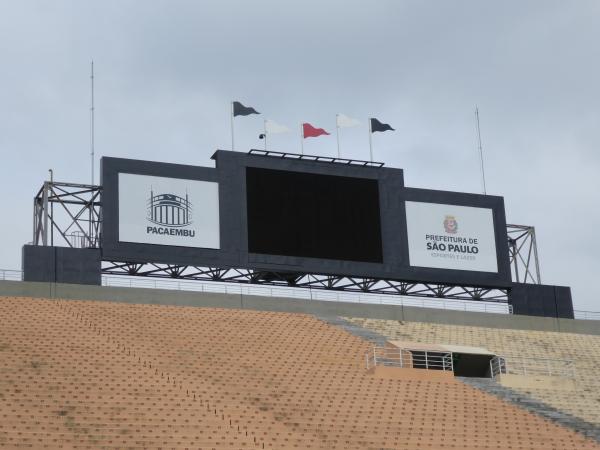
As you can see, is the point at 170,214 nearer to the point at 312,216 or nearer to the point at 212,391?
the point at 312,216

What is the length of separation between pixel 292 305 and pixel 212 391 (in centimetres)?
976

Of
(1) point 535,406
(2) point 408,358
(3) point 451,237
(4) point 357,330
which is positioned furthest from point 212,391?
(3) point 451,237

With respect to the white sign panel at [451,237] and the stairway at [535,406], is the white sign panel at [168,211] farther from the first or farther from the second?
the stairway at [535,406]

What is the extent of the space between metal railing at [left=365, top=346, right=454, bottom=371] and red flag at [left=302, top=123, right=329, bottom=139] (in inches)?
343

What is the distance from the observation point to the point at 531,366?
115 ft

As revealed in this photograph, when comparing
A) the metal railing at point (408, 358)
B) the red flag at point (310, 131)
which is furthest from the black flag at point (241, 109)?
the metal railing at point (408, 358)

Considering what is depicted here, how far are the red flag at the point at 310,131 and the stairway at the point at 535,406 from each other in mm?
10410

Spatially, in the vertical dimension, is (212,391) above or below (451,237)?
below

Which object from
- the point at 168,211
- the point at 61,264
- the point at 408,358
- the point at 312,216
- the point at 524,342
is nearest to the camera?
the point at 408,358

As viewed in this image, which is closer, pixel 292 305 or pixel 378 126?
pixel 292 305

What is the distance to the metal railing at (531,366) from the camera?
33531mm

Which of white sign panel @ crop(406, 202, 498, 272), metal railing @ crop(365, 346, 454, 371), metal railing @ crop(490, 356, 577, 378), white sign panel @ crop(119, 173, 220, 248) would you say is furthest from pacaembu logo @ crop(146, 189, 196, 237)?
metal railing @ crop(490, 356, 577, 378)

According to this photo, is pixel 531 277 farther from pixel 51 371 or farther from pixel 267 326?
pixel 51 371

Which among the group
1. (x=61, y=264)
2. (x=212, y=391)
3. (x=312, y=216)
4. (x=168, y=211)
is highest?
(x=168, y=211)
